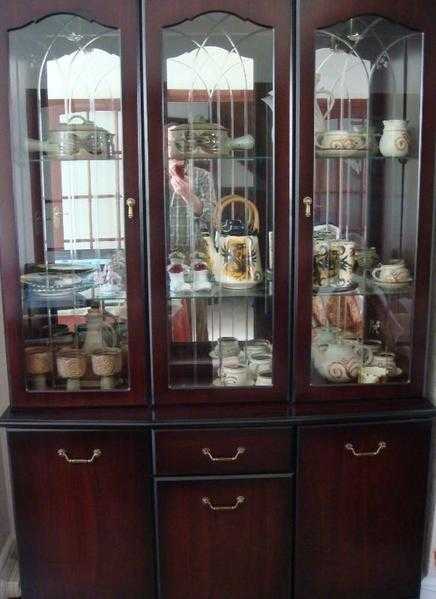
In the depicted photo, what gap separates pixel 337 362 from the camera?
5.52ft

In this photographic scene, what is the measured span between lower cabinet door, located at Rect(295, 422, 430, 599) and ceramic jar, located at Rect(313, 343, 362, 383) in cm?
15

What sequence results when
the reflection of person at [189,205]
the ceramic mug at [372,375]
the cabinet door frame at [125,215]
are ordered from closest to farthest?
the cabinet door frame at [125,215]
the reflection of person at [189,205]
the ceramic mug at [372,375]

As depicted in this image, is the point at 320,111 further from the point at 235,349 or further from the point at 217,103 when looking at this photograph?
the point at 235,349

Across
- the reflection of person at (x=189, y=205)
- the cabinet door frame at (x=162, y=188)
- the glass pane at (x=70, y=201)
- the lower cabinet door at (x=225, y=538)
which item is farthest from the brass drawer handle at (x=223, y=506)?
the reflection of person at (x=189, y=205)

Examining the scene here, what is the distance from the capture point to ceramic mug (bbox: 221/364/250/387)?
1.67m

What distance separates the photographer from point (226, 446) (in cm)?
158

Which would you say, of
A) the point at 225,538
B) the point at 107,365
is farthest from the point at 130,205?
the point at 225,538

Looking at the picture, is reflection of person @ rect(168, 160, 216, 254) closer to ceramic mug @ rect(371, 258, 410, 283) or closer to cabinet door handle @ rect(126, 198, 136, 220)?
cabinet door handle @ rect(126, 198, 136, 220)

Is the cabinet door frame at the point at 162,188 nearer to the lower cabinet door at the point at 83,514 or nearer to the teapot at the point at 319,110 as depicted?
the teapot at the point at 319,110

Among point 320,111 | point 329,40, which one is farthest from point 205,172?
point 329,40

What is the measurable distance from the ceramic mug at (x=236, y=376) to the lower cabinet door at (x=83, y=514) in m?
Answer: 0.29

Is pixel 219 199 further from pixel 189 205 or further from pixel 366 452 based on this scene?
pixel 366 452

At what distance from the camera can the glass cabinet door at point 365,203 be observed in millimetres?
1549

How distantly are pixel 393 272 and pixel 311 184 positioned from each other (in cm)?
35
